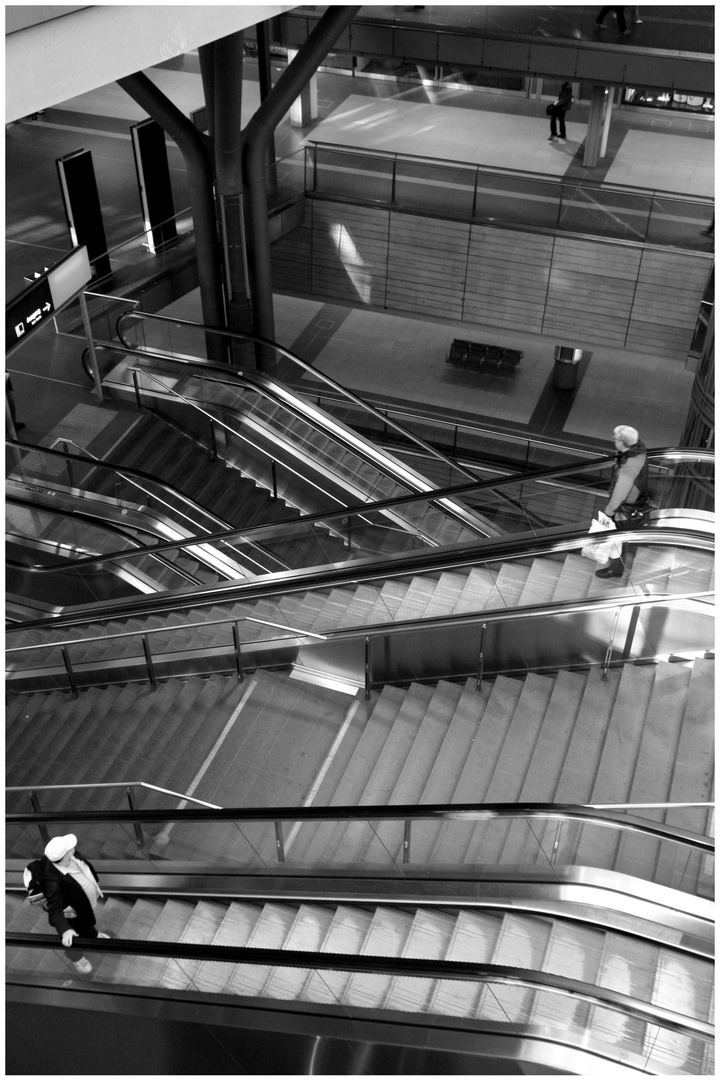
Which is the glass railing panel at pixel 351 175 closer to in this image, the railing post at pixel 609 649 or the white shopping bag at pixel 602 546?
the white shopping bag at pixel 602 546

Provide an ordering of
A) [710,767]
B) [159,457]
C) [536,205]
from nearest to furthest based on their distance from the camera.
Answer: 1. [710,767]
2. [159,457]
3. [536,205]

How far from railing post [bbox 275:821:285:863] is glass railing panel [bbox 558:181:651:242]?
10430mm

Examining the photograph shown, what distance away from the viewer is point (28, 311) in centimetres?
1138

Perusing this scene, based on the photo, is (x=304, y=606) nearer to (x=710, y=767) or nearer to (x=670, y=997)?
(x=710, y=767)

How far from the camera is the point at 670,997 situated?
470 centimetres

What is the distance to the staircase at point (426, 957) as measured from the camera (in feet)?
14.5

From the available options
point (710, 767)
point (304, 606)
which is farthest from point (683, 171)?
point (710, 767)

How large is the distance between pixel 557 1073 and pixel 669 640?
340cm

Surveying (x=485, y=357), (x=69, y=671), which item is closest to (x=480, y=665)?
(x=69, y=671)

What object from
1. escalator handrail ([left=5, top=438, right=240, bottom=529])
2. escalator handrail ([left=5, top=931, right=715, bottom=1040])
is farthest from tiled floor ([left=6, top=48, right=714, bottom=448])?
escalator handrail ([left=5, top=931, right=715, bottom=1040])

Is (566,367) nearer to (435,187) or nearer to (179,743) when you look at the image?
(435,187)

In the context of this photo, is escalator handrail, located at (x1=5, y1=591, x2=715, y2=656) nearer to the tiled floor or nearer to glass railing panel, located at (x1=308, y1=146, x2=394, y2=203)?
the tiled floor

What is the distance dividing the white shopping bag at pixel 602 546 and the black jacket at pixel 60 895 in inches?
170

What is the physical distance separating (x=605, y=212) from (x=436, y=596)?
308 inches
